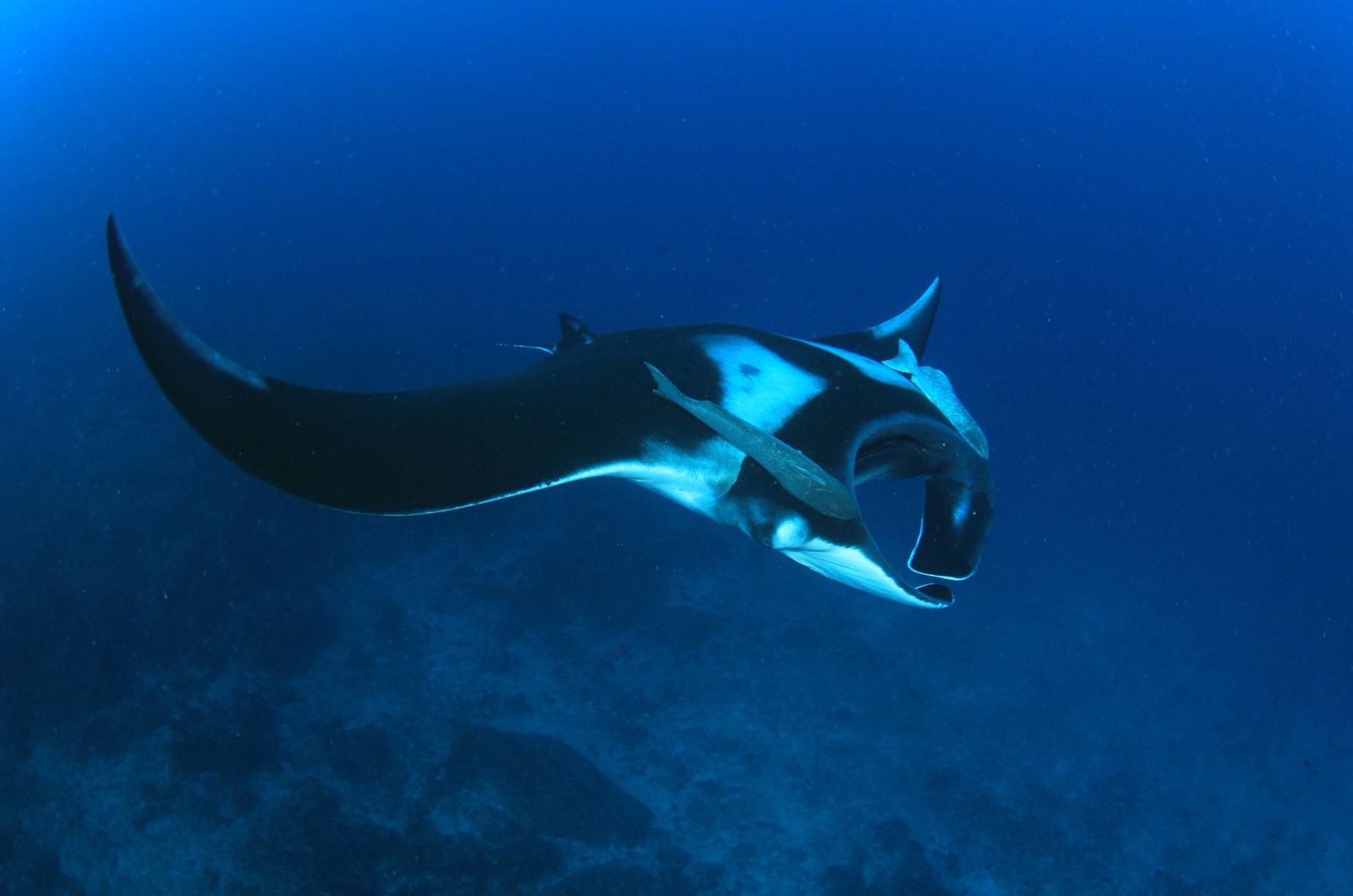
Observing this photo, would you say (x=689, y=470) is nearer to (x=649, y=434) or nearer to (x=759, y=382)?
(x=649, y=434)

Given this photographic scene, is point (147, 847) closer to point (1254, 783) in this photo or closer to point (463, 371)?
point (463, 371)

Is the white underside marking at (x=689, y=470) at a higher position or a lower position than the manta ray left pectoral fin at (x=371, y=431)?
lower

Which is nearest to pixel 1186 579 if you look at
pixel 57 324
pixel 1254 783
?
pixel 1254 783

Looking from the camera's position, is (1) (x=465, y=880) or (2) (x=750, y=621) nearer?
(1) (x=465, y=880)

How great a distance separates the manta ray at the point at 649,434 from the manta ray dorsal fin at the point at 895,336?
89cm

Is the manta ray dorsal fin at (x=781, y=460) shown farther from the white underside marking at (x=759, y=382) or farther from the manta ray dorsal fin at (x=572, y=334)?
the manta ray dorsal fin at (x=572, y=334)

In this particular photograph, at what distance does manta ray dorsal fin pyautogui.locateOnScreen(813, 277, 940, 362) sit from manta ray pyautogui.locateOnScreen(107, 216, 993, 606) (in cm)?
89

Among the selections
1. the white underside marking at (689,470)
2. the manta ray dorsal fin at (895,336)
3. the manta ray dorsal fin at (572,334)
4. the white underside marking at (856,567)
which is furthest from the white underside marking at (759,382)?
the manta ray dorsal fin at (895,336)

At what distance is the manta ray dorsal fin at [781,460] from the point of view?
2246 millimetres

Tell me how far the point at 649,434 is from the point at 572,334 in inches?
64.8

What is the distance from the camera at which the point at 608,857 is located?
493 cm

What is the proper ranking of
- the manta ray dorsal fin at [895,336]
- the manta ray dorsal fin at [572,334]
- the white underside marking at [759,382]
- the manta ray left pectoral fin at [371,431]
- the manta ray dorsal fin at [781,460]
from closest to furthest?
the manta ray left pectoral fin at [371,431] < the manta ray dorsal fin at [781,460] < the white underside marking at [759,382] < the manta ray dorsal fin at [572,334] < the manta ray dorsal fin at [895,336]

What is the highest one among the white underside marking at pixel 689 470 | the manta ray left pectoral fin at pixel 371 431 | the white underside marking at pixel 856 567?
the manta ray left pectoral fin at pixel 371 431

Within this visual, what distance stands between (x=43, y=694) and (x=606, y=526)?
4.76 meters
